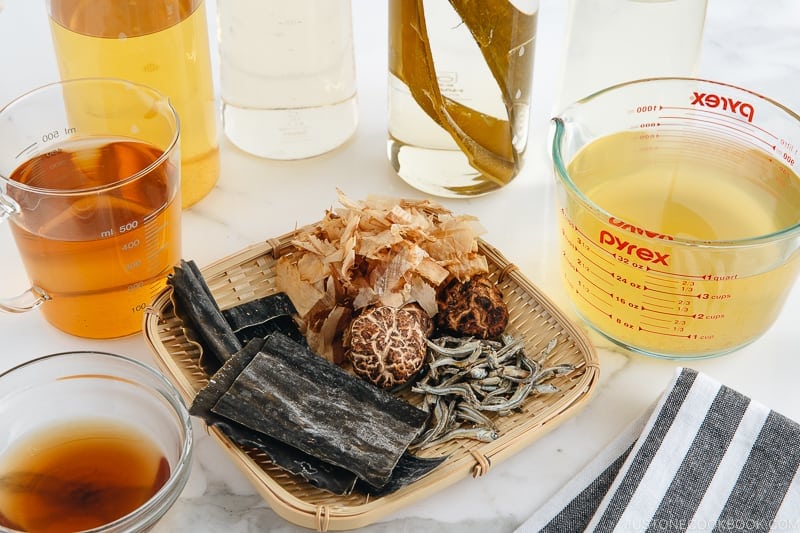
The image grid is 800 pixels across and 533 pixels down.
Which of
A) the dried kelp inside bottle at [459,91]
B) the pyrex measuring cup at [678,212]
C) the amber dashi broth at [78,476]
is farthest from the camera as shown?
the dried kelp inside bottle at [459,91]

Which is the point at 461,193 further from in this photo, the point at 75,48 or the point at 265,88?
the point at 75,48

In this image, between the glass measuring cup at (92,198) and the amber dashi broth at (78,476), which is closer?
the amber dashi broth at (78,476)

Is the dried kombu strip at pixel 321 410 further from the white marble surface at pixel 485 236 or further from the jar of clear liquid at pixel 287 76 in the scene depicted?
the jar of clear liquid at pixel 287 76

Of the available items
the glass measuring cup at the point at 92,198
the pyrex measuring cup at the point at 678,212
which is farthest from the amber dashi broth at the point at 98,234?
the pyrex measuring cup at the point at 678,212

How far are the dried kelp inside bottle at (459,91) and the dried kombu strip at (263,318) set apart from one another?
0.82 ft

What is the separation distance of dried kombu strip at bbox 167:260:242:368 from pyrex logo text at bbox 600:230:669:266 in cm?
35

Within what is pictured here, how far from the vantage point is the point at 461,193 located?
1156 mm

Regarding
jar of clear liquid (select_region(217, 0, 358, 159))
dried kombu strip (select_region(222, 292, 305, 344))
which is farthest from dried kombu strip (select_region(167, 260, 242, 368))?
jar of clear liquid (select_region(217, 0, 358, 159))

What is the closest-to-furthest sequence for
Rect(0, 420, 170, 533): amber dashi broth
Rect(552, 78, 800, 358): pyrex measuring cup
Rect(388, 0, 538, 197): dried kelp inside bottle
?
Rect(0, 420, 170, 533): amber dashi broth < Rect(552, 78, 800, 358): pyrex measuring cup < Rect(388, 0, 538, 197): dried kelp inside bottle

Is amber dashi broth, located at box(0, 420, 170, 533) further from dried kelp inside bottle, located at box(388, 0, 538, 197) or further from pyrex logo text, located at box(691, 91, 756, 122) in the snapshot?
pyrex logo text, located at box(691, 91, 756, 122)

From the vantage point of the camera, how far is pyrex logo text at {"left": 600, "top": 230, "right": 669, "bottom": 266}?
2.93 ft

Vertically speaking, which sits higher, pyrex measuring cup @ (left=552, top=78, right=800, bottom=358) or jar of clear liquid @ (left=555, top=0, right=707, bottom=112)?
jar of clear liquid @ (left=555, top=0, right=707, bottom=112)

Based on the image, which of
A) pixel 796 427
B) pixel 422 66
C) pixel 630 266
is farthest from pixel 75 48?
pixel 796 427

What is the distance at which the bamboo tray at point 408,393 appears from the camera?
32.0 inches
